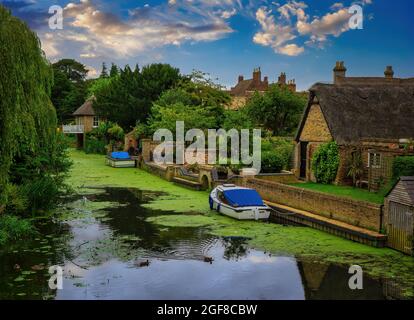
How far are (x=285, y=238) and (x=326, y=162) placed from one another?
→ 1049 centimetres

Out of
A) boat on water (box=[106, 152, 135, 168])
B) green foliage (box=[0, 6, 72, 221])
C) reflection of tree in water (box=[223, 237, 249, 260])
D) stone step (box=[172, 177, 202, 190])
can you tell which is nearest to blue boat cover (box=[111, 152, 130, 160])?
boat on water (box=[106, 152, 135, 168])

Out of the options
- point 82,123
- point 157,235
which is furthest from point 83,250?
point 82,123

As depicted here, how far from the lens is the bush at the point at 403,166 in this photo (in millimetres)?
22433

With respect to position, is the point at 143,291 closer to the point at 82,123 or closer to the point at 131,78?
the point at 131,78

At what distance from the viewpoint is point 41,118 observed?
18000 mm

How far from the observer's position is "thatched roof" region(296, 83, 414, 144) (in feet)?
95.8

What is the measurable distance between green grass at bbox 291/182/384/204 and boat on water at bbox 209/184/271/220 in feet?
11.5

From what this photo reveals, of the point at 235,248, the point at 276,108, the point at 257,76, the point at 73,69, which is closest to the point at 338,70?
the point at 276,108

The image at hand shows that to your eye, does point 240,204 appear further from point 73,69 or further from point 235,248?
point 73,69

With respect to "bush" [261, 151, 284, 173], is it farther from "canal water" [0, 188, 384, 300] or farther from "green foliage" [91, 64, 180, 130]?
"green foliage" [91, 64, 180, 130]

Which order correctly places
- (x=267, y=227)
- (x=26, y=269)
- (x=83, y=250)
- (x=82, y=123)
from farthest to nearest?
(x=82, y=123), (x=267, y=227), (x=83, y=250), (x=26, y=269)

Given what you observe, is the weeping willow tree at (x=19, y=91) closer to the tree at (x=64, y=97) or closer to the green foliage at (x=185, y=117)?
the green foliage at (x=185, y=117)

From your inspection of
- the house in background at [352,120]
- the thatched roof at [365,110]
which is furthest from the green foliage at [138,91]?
the thatched roof at [365,110]

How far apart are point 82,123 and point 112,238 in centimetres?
5473
